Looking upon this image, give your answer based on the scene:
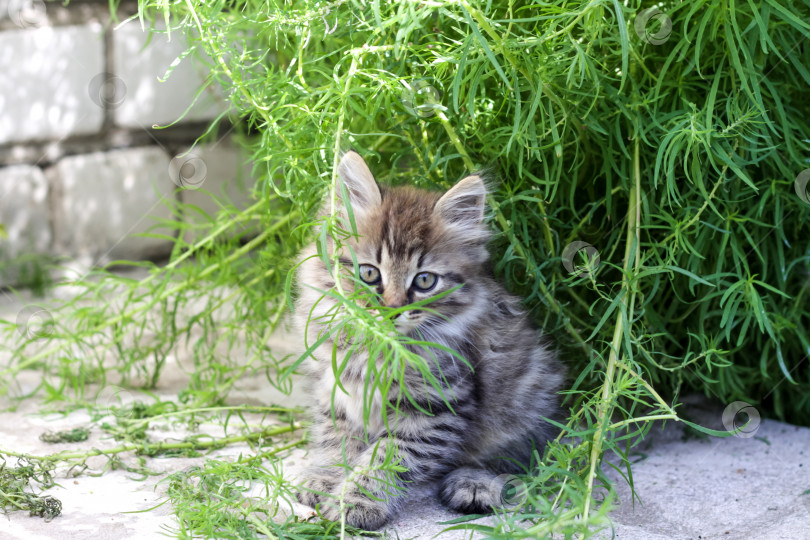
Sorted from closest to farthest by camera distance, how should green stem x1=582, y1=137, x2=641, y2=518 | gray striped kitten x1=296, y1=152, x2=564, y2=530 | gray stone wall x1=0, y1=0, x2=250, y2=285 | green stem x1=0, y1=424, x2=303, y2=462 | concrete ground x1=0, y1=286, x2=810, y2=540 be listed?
green stem x1=582, y1=137, x2=641, y2=518
concrete ground x1=0, y1=286, x2=810, y2=540
gray striped kitten x1=296, y1=152, x2=564, y2=530
green stem x1=0, y1=424, x2=303, y2=462
gray stone wall x1=0, y1=0, x2=250, y2=285

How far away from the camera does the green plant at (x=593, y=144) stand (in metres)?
1.90

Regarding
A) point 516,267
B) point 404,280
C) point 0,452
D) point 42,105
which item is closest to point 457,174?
point 516,267

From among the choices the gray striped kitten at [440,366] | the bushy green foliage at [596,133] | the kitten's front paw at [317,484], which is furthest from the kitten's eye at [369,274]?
the kitten's front paw at [317,484]

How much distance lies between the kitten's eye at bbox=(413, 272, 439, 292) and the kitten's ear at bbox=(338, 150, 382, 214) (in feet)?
0.74

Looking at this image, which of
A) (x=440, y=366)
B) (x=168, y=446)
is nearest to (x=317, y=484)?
(x=440, y=366)

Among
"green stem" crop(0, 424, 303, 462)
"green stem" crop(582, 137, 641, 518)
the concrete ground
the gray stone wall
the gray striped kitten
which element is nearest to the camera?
"green stem" crop(582, 137, 641, 518)

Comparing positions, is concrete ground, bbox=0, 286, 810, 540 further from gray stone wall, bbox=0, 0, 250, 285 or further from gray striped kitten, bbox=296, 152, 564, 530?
gray stone wall, bbox=0, 0, 250, 285

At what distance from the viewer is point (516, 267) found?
2.32 meters

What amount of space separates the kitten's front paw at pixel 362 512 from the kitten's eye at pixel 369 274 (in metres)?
0.52

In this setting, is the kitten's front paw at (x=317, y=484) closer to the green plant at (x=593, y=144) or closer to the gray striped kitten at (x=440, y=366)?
the gray striped kitten at (x=440, y=366)

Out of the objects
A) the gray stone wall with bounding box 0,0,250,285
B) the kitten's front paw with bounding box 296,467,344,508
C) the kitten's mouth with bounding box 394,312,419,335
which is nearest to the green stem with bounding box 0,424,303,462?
the kitten's front paw with bounding box 296,467,344,508

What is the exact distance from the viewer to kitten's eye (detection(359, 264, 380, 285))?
6.57ft

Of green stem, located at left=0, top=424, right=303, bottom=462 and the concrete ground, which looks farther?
green stem, located at left=0, top=424, right=303, bottom=462

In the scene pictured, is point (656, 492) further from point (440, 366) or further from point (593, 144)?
point (593, 144)
